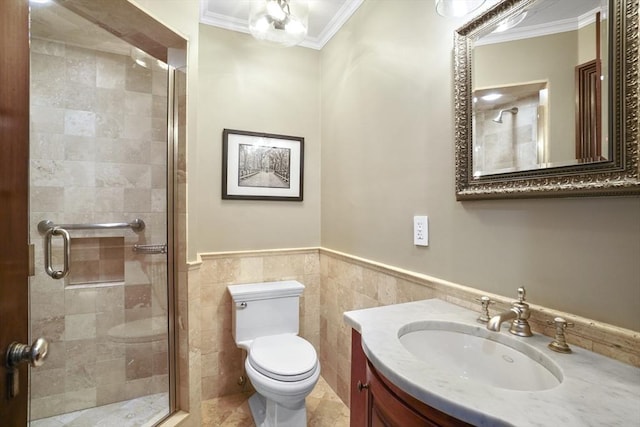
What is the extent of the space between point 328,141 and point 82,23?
1.53 m

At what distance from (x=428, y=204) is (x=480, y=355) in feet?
2.13

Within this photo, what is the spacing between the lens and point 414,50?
55.9 inches

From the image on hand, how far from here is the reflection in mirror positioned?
2.62ft

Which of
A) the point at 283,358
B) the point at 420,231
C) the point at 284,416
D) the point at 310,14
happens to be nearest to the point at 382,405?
the point at 420,231

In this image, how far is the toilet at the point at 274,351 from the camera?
4.78 ft

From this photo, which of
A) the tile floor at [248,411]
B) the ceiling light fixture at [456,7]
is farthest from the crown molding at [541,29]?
the tile floor at [248,411]

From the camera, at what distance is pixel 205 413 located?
186 centimetres

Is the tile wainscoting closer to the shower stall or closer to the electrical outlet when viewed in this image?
the electrical outlet

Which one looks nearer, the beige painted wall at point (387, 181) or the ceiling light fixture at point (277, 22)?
the beige painted wall at point (387, 181)

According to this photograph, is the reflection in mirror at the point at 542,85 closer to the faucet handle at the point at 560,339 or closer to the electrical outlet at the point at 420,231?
the electrical outlet at the point at 420,231

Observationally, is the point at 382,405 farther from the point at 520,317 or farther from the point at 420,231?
the point at 420,231

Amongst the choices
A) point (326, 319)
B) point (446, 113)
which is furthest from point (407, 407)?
point (326, 319)

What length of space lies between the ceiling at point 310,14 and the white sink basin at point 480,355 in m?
1.92

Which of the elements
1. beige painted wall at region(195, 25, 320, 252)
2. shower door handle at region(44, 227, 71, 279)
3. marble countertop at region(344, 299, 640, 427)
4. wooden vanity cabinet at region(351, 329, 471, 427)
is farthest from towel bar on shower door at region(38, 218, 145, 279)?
marble countertop at region(344, 299, 640, 427)
